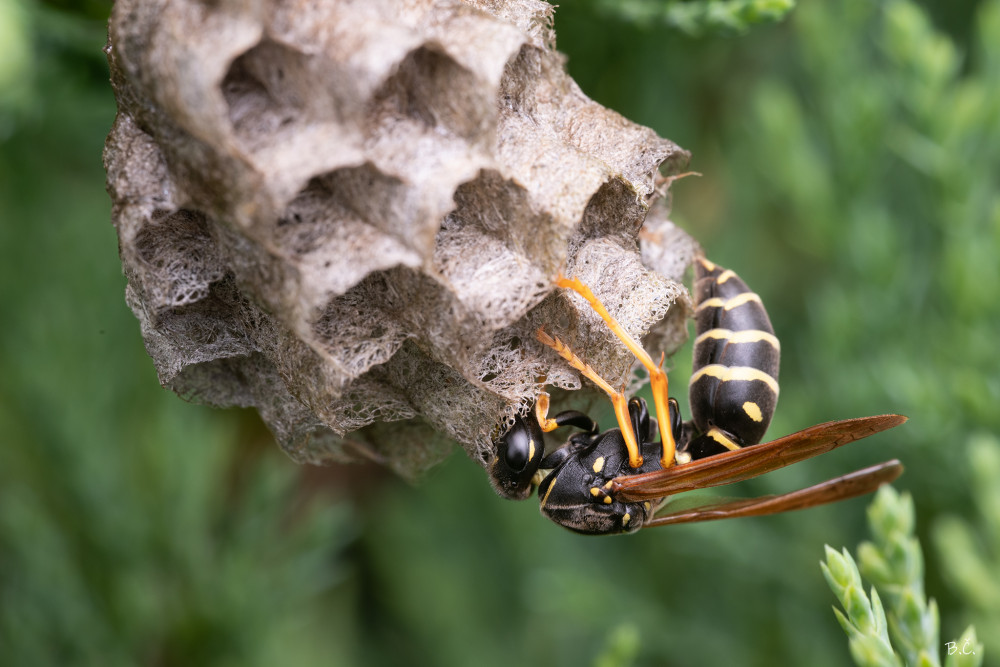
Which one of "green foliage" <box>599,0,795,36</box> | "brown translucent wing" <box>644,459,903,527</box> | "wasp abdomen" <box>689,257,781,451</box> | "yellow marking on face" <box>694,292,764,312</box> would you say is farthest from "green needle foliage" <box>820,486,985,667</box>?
"green foliage" <box>599,0,795,36</box>

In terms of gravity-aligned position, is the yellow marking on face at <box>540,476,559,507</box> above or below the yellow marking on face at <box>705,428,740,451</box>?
below

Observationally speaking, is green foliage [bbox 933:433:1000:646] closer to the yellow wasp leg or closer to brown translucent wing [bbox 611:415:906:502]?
brown translucent wing [bbox 611:415:906:502]

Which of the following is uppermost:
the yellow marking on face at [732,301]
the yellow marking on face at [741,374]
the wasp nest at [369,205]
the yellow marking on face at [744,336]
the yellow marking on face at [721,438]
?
the wasp nest at [369,205]

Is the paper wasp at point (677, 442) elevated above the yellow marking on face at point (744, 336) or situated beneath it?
situated beneath

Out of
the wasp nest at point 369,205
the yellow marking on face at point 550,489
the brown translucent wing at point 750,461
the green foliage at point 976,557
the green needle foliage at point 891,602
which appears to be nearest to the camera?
the wasp nest at point 369,205

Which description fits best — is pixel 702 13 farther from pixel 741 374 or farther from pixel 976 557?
pixel 976 557

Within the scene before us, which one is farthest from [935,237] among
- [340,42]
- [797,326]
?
[340,42]

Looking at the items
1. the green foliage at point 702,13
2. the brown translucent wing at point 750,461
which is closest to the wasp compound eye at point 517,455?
the brown translucent wing at point 750,461

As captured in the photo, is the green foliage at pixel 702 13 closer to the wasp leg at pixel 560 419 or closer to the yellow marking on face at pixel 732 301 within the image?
the yellow marking on face at pixel 732 301
